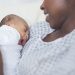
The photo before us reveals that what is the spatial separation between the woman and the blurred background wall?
0.46 metres

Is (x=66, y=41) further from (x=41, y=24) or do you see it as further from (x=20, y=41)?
(x=20, y=41)

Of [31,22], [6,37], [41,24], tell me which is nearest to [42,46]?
[41,24]

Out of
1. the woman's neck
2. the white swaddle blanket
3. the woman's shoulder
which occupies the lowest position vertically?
the white swaddle blanket

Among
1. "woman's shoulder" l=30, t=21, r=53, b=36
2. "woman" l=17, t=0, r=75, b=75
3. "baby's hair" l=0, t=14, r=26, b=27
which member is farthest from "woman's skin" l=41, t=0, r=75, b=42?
"baby's hair" l=0, t=14, r=26, b=27

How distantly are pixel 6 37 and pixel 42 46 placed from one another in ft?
1.32

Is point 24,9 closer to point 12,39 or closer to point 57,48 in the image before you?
point 12,39

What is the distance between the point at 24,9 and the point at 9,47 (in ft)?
1.24

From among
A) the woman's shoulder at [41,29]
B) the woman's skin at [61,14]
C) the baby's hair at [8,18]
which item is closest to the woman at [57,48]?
the woman's skin at [61,14]

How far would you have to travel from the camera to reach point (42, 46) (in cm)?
104

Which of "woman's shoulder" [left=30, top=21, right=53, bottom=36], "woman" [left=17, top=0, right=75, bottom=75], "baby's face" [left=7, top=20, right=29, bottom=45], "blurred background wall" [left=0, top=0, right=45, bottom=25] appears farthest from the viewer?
"blurred background wall" [left=0, top=0, right=45, bottom=25]

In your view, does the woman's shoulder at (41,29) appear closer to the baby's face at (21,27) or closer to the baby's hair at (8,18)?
the baby's face at (21,27)

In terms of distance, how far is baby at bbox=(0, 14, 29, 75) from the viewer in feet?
4.19

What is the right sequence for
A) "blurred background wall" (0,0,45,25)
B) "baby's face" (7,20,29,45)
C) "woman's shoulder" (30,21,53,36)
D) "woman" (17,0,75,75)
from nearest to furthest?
"woman" (17,0,75,75), "woman's shoulder" (30,21,53,36), "baby's face" (7,20,29,45), "blurred background wall" (0,0,45,25)

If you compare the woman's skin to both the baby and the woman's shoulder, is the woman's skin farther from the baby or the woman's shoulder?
the baby
